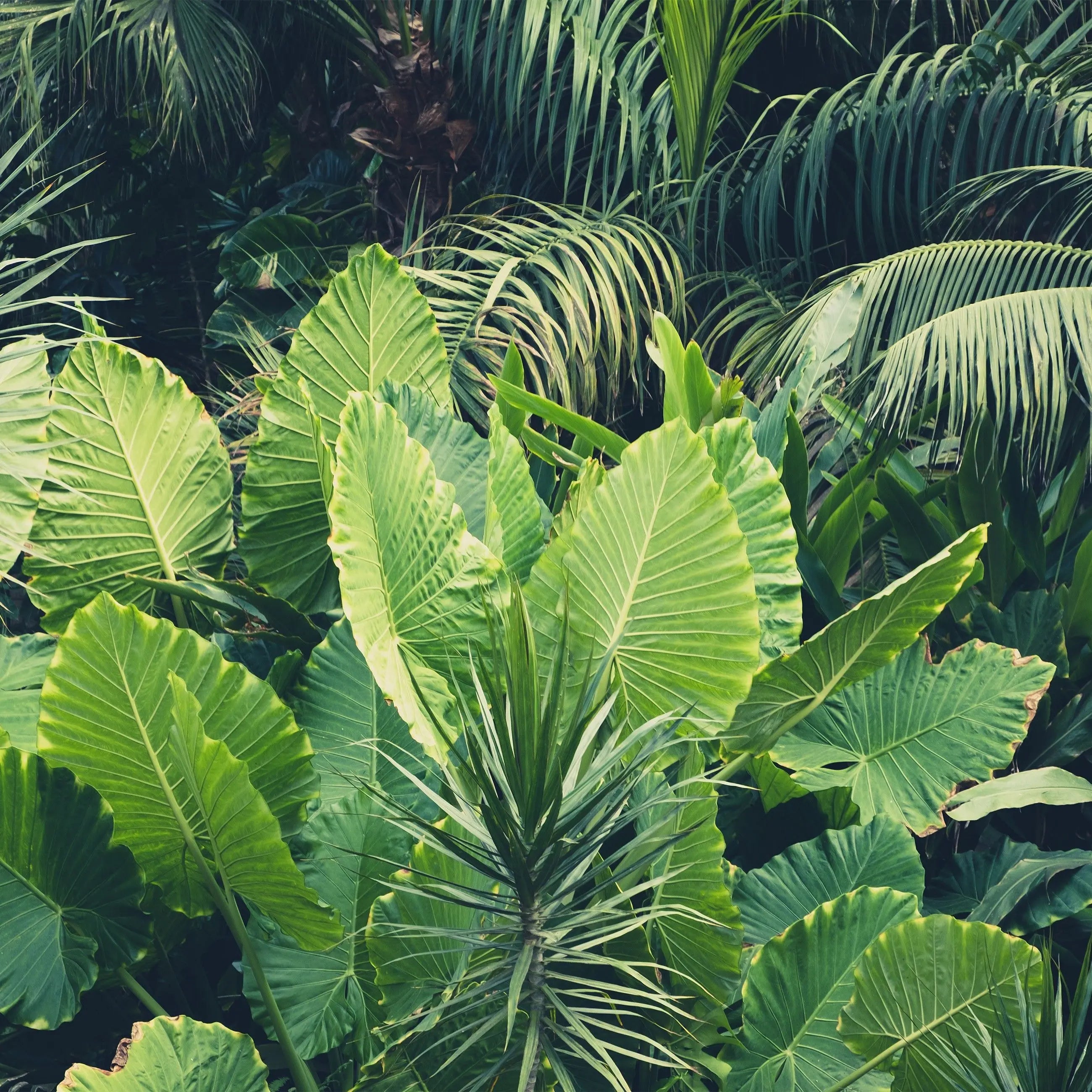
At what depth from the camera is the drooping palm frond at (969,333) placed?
7.84 ft

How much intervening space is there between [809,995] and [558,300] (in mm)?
2238

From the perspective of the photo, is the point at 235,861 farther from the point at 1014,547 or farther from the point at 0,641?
the point at 1014,547

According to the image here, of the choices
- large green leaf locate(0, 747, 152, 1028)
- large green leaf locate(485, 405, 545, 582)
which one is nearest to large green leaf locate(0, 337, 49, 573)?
large green leaf locate(0, 747, 152, 1028)

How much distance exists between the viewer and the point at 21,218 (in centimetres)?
179

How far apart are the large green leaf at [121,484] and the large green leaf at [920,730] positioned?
1.29 meters

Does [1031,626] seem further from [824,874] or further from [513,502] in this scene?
[513,502]

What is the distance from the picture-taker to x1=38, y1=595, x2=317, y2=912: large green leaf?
5.68 feet

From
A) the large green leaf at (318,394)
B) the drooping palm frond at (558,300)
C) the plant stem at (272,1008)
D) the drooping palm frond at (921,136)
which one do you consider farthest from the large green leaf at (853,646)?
the drooping palm frond at (921,136)

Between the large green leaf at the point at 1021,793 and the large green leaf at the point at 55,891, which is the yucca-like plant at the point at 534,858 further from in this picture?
the large green leaf at the point at 1021,793

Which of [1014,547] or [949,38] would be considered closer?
[1014,547]

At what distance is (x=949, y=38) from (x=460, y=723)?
3.75m

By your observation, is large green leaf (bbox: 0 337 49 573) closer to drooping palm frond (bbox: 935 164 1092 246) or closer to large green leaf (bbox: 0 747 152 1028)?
large green leaf (bbox: 0 747 152 1028)

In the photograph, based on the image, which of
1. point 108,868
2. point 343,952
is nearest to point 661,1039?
point 343,952

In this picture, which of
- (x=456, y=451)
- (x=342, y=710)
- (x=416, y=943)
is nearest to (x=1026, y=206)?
(x=456, y=451)
